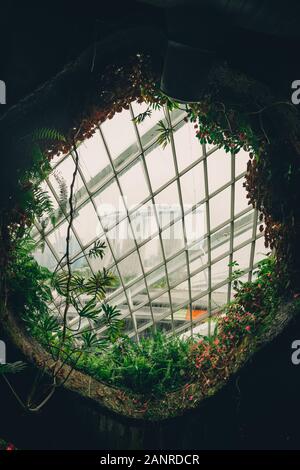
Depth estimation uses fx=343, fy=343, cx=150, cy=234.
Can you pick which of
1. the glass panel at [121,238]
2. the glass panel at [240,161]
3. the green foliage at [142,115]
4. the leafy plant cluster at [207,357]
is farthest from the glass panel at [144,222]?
the leafy plant cluster at [207,357]

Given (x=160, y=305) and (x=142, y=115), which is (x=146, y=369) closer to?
(x=142, y=115)

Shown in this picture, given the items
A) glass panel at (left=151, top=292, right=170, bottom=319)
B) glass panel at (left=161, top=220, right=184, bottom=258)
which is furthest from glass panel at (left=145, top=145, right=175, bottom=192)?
glass panel at (left=151, top=292, right=170, bottom=319)

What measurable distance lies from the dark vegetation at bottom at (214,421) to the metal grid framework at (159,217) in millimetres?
3613

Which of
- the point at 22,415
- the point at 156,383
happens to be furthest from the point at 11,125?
the point at 156,383

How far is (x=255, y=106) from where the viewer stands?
4.09m

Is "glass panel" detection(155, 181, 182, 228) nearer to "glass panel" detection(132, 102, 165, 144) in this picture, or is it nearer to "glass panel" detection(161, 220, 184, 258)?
"glass panel" detection(161, 220, 184, 258)

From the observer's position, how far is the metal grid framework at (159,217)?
24.3ft

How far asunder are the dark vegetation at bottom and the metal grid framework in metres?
3.61

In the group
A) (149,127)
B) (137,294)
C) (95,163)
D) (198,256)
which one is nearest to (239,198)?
(198,256)

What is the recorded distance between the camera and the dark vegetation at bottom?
4008 millimetres

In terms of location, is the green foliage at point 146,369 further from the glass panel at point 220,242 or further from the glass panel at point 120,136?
the glass panel at point 120,136
